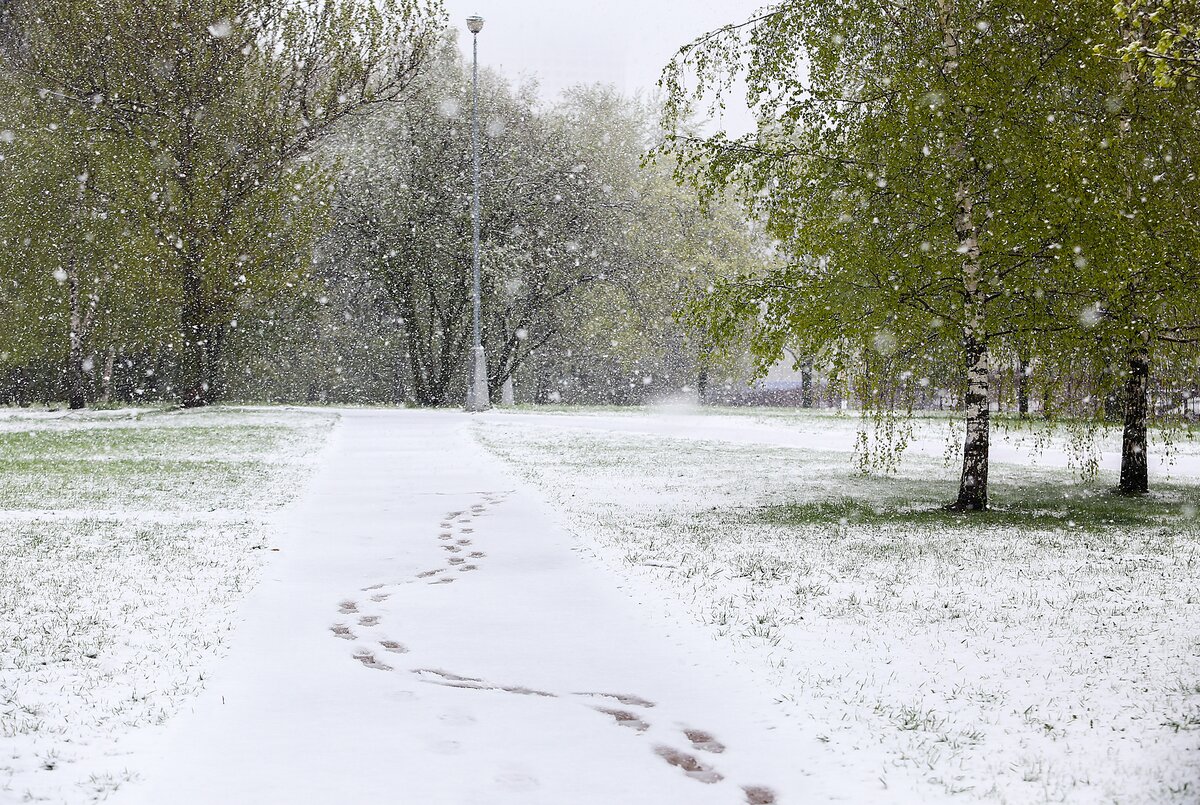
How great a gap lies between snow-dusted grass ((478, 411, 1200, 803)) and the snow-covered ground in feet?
0.09

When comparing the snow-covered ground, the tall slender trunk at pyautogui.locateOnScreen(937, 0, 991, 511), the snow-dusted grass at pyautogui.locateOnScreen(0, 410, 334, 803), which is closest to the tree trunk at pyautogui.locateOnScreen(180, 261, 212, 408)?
the snow-dusted grass at pyautogui.locateOnScreen(0, 410, 334, 803)

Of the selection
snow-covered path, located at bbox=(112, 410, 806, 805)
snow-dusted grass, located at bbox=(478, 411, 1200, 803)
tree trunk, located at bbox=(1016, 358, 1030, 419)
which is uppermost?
tree trunk, located at bbox=(1016, 358, 1030, 419)

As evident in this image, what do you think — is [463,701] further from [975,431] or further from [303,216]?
[303,216]

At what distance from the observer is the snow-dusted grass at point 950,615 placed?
4.33 metres

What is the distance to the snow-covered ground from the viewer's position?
4.16 metres

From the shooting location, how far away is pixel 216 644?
596 centimetres

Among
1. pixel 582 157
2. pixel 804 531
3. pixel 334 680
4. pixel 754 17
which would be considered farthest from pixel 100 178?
pixel 334 680

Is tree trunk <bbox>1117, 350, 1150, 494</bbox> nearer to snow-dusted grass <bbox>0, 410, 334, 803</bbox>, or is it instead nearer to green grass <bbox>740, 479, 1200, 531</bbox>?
A: green grass <bbox>740, 479, 1200, 531</bbox>

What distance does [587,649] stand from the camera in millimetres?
6012

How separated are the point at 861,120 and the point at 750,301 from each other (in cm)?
229

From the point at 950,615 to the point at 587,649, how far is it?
2.33 meters

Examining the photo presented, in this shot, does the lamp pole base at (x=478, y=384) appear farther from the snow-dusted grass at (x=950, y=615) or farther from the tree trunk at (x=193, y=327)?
the snow-dusted grass at (x=950, y=615)

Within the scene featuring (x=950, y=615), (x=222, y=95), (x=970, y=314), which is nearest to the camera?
(x=950, y=615)

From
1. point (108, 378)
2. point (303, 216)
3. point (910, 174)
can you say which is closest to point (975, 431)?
point (910, 174)
